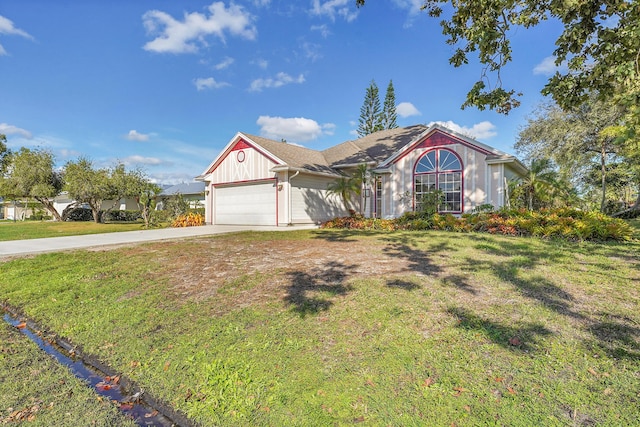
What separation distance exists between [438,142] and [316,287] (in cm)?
1152

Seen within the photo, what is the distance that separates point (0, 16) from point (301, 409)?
55.6 ft

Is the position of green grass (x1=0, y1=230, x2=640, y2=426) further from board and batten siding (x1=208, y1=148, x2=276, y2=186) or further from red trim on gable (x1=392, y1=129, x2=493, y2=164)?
board and batten siding (x1=208, y1=148, x2=276, y2=186)

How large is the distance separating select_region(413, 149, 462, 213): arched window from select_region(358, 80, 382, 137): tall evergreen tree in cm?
2408

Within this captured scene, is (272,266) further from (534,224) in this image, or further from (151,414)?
(534,224)

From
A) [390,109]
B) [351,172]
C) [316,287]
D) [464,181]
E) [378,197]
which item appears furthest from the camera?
[390,109]

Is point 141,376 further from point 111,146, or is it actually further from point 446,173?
point 111,146

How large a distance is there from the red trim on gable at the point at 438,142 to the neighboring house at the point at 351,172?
4 cm

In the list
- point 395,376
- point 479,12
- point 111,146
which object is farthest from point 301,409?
point 111,146

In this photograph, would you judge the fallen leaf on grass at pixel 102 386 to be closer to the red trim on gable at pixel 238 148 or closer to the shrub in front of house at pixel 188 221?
Answer: the red trim on gable at pixel 238 148

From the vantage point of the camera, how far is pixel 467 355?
9.35 feet

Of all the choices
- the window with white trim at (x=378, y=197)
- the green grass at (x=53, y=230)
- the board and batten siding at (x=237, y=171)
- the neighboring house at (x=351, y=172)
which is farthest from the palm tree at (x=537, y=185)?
the green grass at (x=53, y=230)

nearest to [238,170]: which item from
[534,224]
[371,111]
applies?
[534,224]

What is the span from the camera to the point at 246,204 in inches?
652

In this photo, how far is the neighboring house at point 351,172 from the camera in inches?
516
